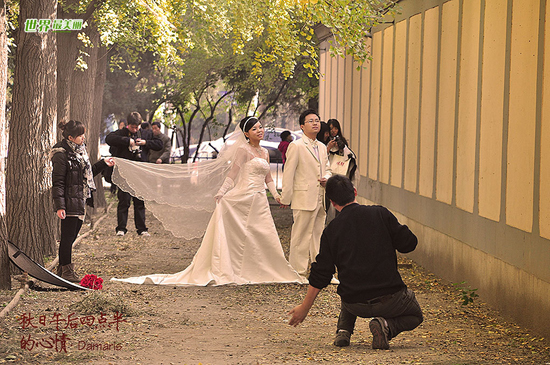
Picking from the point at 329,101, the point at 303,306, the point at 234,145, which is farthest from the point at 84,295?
the point at 329,101

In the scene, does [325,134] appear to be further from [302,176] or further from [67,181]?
[67,181]

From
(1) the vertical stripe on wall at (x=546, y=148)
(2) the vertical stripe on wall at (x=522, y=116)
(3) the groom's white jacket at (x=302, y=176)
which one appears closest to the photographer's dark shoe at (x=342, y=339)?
(1) the vertical stripe on wall at (x=546, y=148)

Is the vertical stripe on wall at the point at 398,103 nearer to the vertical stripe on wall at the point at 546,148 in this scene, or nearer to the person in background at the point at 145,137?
the person in background at the point at 145,137

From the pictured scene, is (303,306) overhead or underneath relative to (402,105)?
underneath

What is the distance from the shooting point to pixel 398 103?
13.1 metres

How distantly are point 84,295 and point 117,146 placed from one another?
18.6 ft

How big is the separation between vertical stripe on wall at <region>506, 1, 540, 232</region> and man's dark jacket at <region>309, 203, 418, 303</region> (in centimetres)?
187

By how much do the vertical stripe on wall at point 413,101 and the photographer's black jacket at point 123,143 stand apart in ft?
15.2

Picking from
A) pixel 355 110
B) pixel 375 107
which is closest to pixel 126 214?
pixel 375 107

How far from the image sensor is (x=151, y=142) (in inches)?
568

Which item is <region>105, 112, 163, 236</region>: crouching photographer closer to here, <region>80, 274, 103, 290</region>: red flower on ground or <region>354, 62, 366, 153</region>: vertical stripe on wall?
<region>354, 62, 366, 153</region>: vertical stripe on wall

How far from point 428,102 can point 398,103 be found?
1748 mm

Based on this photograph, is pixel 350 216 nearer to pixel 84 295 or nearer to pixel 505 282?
pixel 505 282

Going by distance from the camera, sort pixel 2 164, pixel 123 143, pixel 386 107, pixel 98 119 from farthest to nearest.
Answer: pixel 98 119 → pixel 386 107 → pixel 123 143 → pixel 2 164
